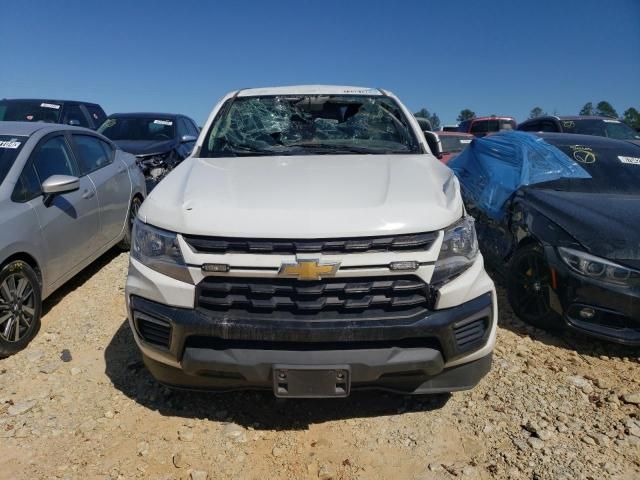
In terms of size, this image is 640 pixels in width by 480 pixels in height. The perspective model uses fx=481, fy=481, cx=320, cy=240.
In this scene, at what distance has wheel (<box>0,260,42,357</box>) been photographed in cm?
332

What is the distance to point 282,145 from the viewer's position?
3500 millimetres

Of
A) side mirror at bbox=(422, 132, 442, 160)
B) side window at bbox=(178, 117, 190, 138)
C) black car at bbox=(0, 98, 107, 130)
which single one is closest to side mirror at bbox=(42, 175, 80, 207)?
side mirror at bbox=(422, 132, 442, 160)

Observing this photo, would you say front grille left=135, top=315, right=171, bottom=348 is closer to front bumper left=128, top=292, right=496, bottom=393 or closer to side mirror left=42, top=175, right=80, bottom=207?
front bumper left=128, top=292, right=496, bottom=393

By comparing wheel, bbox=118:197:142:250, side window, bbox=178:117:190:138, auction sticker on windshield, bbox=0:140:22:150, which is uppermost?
auction sticker on windshield, bbox=0:140:22:150

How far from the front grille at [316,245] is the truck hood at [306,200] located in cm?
3

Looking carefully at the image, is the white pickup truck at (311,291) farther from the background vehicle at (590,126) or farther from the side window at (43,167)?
the background vehicle at (590,126)

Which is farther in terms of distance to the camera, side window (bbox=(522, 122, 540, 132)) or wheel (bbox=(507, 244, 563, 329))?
side window (bbox=(522, 122, 540, 132))

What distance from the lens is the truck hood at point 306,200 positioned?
7.36 ft

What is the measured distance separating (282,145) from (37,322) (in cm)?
228

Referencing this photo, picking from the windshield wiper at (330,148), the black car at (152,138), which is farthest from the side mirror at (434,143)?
the black car at (152,138)

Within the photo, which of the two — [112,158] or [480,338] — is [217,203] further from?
[112,158]

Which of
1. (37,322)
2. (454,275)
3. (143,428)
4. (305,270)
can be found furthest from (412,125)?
(37,322)

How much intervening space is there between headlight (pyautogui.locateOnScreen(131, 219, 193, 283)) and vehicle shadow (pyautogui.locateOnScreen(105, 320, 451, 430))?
2.66ft

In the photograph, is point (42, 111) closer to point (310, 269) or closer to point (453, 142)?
point (453, 142)
